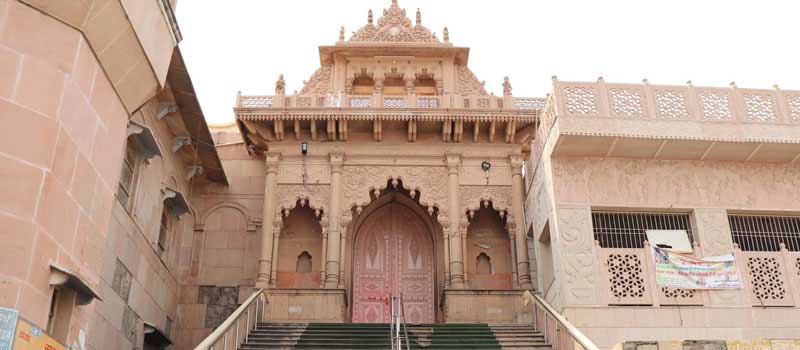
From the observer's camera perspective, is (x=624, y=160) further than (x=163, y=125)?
No

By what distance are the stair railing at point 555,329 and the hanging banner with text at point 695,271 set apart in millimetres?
2035

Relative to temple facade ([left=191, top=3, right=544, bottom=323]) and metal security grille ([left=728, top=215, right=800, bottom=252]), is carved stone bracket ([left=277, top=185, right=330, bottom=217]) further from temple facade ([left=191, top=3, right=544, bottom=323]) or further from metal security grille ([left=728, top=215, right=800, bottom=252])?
metal security grille ([left=728, top=215, right=800, bottom=252])

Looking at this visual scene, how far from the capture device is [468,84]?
67.1ft

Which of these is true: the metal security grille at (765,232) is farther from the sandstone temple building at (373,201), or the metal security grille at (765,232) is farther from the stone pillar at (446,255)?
the stone pillar at (446,255)

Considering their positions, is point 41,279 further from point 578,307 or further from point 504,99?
point 504,99

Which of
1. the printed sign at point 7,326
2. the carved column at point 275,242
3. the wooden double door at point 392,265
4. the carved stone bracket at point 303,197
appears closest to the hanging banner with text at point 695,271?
the wooden double door at point 392,265

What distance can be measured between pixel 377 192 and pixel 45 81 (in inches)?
427

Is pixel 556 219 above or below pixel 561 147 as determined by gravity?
below

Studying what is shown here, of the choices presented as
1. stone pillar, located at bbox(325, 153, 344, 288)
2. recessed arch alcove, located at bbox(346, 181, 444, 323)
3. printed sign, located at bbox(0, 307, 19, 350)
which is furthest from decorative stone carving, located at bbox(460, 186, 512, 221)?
printed sign, located at bbox(0, 307, 19, 350)

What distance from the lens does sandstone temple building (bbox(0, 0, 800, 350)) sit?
8312mm

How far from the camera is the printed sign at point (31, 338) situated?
7281 millimetres

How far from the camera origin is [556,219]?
14109 mm

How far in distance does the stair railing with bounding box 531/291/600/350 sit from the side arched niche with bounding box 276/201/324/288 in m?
5.66

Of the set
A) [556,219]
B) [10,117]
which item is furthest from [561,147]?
[10,117]
